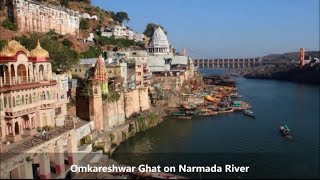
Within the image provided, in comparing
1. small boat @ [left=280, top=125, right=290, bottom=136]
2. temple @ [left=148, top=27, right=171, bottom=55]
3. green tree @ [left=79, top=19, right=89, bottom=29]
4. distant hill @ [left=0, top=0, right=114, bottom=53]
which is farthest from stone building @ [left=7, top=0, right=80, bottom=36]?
small boat @ [left=280, top=125, right=290, bottom=136]

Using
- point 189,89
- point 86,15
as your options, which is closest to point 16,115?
point 189,89

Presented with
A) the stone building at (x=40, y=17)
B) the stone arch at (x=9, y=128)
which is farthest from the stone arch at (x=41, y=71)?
the stone building at (x=40, y=17)

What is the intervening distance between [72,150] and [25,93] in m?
4.50

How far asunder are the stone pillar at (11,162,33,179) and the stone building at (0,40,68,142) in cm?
354

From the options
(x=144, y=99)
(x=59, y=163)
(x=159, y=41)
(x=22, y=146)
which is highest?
(x=159, y=41)

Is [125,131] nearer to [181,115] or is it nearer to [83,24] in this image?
[181,115]

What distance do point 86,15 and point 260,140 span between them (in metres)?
48.7

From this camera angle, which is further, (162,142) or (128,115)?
(128,115)

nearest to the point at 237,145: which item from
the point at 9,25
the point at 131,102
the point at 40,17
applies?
the point at 131,102

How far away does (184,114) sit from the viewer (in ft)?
155

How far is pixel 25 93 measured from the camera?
82.8 ft

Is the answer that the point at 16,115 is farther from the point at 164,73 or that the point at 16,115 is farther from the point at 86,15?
the point at 86,15

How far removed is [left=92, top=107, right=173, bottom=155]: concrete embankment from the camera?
1208 inches

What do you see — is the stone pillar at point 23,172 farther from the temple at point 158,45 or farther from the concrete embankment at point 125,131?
the temple at point 158,45
